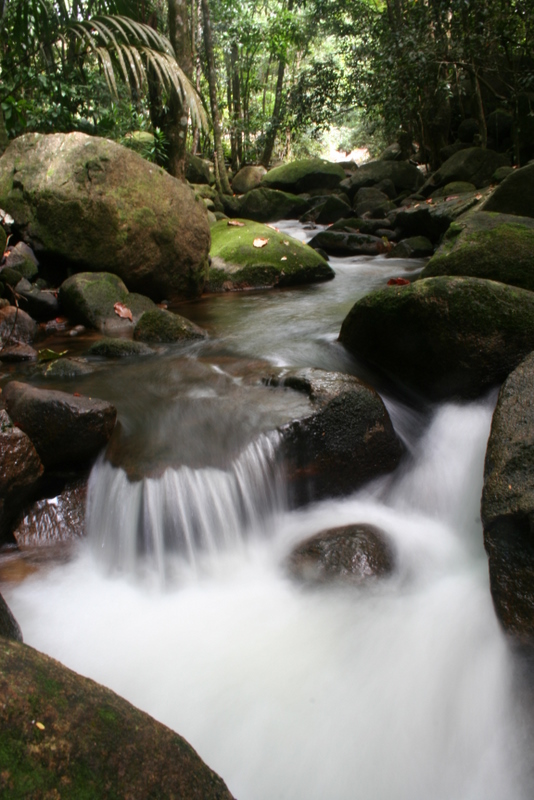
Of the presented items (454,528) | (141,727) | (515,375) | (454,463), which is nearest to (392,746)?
(141,727)

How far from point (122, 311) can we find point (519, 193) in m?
4.81

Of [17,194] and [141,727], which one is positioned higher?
[17,194]

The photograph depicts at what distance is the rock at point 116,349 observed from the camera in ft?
18.2

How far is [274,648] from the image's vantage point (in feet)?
8.55

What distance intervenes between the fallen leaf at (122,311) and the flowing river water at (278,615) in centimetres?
237

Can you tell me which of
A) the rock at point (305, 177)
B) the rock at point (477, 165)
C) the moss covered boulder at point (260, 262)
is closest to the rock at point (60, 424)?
the moss covered boulder at point (260, 262)

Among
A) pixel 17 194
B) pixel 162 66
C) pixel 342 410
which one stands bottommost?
pixel 342 410

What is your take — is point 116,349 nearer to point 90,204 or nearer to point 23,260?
point 23,260

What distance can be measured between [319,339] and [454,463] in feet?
8.07

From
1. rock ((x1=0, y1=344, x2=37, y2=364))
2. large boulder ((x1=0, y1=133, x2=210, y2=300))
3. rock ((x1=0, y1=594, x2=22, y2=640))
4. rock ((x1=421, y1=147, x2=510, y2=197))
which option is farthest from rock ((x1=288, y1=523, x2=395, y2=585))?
rock ((x1=421, y1=147, x2=510, y2=197))

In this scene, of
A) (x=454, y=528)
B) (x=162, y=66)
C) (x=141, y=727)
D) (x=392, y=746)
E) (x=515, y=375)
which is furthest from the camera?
(x=162, y=66)

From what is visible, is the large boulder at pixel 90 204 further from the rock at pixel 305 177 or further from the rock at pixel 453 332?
the rock at pixel 305 177

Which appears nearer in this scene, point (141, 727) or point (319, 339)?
point (141, 727)

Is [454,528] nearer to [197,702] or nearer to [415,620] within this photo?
[415,620]
